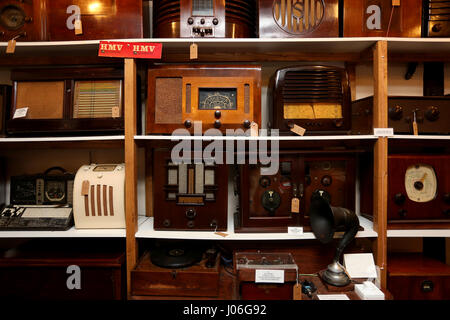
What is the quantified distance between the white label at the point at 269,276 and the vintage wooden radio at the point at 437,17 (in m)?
1.57

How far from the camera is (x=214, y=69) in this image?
4.74 ft

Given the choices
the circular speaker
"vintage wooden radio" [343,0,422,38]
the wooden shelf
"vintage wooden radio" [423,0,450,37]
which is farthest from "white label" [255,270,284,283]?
"vintage wooden radio" [423,0,450,37]

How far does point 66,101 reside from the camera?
1500 millimetres

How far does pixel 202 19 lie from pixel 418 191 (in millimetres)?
1562

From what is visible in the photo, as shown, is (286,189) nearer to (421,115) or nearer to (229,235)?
(229,235)

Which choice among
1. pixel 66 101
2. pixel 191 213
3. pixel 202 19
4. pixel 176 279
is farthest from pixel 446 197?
pixel 66 101

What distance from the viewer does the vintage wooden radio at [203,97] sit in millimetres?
1429

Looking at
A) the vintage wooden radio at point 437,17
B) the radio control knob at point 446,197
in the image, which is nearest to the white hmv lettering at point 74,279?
the radio control knob at point 446,197

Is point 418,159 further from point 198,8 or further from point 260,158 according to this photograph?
point 198,8

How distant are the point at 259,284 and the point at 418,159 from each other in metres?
1.13

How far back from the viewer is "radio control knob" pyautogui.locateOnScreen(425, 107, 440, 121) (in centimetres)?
145

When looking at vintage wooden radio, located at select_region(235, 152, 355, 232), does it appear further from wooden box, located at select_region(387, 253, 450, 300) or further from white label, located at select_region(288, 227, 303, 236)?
wooden box, located at select_region(387, 253, 450, 300)

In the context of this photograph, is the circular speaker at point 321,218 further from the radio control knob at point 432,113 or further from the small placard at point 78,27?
the small placard at point 78,27
